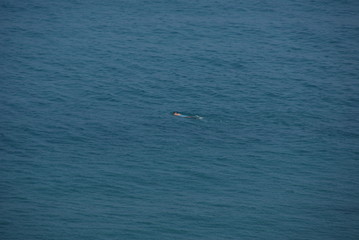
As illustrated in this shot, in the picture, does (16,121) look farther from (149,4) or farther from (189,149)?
(149,4)

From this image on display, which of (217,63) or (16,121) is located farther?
(217,63)

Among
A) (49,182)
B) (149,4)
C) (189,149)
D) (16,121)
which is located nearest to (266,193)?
(189,149)

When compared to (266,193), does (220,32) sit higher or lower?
higher

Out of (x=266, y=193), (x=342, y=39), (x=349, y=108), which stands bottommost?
(x=266, y=193)

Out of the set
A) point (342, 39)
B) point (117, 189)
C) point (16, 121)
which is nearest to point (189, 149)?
point (117, 189)

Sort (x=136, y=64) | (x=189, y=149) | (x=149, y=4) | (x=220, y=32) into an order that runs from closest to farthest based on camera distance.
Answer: (x=189, y=149) < (x=136, y=64) < (x=220, y=32) < (x=149, y=4)

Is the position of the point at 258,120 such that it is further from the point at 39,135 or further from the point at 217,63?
the point at 39,135

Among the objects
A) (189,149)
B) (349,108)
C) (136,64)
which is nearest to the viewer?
(189,149)
